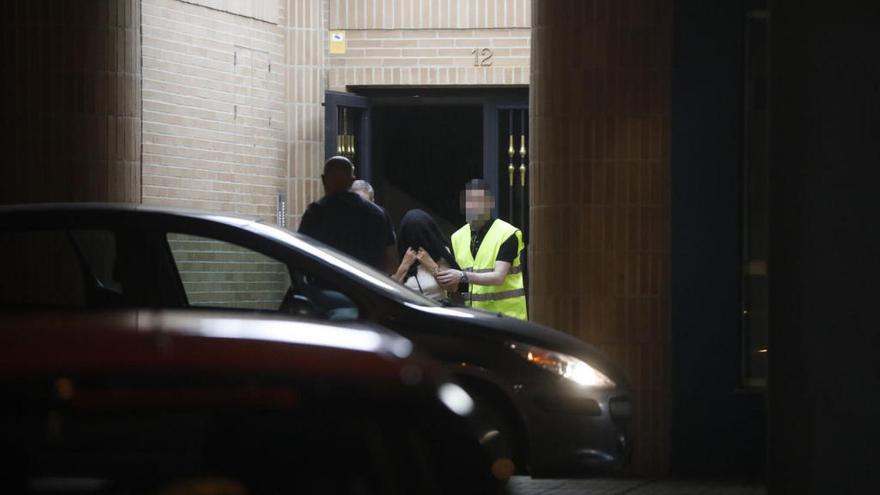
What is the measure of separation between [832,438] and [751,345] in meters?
5.50

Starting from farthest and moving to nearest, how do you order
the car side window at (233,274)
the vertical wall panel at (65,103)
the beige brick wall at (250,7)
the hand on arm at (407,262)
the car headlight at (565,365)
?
the beige brick wall at (250,7) < the hand on arm at (407,262) < the vertical wall panel at (65,103) < the car headlight at (565,365) < the car side window at (233,274)

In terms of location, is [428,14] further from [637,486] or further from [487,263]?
[637,486]

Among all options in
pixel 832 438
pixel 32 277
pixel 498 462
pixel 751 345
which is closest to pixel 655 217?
pixel 751 345

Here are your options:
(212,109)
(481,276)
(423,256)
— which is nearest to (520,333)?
(481,276)

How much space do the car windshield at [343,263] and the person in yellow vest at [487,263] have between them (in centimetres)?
372

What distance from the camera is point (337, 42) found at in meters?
14.5

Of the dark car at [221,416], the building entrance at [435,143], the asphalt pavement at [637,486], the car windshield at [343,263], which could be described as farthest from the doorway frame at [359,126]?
the dark car at [221,416]

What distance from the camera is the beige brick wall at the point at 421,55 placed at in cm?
1452

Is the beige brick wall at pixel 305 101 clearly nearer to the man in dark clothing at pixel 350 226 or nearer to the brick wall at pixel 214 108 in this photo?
the brick wall at pixel 214 108

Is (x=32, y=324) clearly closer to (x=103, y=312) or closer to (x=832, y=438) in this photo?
(x=103, y=312)

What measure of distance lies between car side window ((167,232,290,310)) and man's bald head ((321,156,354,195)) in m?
2.47

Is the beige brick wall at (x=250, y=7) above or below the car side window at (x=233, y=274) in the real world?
above

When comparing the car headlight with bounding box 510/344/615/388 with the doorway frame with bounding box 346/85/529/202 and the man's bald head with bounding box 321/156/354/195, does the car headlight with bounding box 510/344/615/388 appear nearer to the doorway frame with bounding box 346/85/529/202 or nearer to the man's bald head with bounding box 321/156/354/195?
the man's bald head with bounding box 321/156/354/195

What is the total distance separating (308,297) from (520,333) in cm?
100
